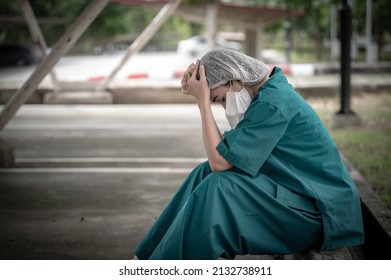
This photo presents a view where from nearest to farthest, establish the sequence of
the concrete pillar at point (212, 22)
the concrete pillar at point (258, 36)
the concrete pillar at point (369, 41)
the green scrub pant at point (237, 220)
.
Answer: the green scrub pant at point (237, 220) → the concrete pillar at point (212, 22) → the concrete pillar at point (258, 36) → the concrete pillar at point (369, 41)

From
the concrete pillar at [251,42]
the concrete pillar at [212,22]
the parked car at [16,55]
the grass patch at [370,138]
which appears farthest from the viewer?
the parked car at [16,55]

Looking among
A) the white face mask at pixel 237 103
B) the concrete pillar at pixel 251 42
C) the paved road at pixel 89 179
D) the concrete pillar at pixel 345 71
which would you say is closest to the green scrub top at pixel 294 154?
the white face mask at pixel 237 103

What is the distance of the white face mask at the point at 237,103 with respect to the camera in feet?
10.2

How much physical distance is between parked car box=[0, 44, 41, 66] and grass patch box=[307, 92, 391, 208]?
21.6 metres

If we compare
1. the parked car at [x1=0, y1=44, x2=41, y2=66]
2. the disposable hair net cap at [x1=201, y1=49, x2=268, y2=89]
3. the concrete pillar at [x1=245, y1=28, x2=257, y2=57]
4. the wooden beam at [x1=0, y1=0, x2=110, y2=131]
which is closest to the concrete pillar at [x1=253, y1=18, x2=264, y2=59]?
the concrete pillar at [x1=245, y1=28, x2=257, y2=57]

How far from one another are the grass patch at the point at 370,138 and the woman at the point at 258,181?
5.53ft

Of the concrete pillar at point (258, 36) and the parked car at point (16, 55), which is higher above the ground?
the concrete pillar at point (258, 36)

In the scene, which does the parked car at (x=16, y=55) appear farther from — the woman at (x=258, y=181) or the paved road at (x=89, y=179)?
the woman at (x=258, y=181)

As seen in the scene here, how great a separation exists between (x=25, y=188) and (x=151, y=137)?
9.83 ft

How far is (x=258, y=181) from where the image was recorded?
9.55 ft

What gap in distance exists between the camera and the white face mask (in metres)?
3.10

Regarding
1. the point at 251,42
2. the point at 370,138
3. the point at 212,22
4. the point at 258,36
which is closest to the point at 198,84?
the point at 370,138

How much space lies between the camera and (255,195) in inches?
112
